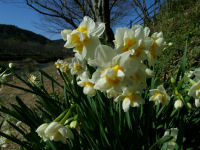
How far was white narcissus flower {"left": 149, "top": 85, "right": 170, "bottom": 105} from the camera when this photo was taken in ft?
2.79

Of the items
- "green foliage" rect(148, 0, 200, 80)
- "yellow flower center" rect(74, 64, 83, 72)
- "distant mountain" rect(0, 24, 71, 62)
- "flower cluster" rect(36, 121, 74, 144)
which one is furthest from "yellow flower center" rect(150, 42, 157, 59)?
"distant mountain" rect(0, 24, 71, 62)

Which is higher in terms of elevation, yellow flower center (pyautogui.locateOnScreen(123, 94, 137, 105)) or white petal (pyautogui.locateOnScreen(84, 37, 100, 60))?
white petal (pyautogui.locateOnScreen(84, 37, 100, 60))

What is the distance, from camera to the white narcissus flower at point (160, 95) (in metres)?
0.85

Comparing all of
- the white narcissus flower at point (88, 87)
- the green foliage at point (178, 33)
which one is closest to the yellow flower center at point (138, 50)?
the white narcissus flower at point (88, 87)

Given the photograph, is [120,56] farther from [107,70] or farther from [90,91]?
[90,91]

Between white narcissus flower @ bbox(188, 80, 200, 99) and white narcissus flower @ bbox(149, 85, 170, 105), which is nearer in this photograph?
white narcissus flower @ bbox(188, 80, 200, 99)

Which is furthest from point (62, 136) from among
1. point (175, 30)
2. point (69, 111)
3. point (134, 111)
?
point (175, 30)

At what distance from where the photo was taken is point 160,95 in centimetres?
85

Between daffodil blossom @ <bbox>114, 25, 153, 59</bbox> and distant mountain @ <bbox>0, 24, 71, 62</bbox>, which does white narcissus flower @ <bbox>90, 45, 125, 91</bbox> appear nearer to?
daffodil blossom @ <bbox>114, 25, 153, 59</bbox>

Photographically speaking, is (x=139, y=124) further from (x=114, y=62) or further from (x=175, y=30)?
(x=175, y=30)

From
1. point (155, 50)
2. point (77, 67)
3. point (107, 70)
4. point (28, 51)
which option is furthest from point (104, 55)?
point (28, 51)

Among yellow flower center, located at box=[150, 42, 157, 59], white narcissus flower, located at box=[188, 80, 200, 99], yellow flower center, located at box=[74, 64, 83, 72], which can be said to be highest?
yellow flower center, located at box=[74, 64, 83, 72]

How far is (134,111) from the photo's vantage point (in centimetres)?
107

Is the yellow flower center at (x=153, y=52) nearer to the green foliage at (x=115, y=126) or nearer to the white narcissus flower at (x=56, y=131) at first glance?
the green foliage at (x=115, y=126)
